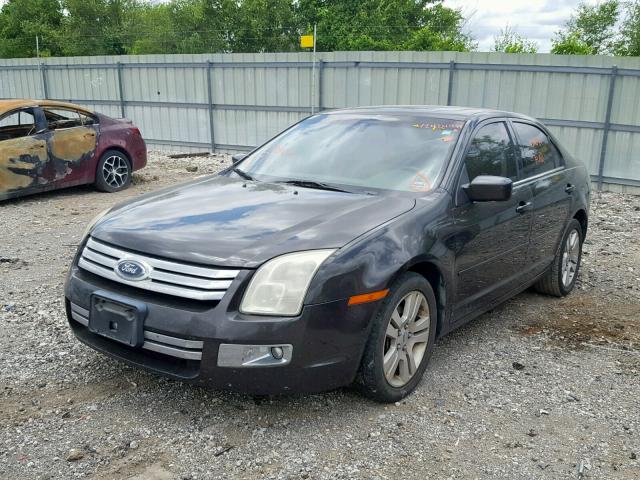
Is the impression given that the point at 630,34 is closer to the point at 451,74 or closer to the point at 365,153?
the point at 451,74

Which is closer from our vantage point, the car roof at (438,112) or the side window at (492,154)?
the side window at (492,154)

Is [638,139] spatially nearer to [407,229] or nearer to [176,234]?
[407,229]

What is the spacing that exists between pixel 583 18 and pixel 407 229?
1898 inches

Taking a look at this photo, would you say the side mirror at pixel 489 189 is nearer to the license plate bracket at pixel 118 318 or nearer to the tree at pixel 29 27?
the license plate bracket at pixel 118 318

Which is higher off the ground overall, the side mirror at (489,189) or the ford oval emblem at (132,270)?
the side mirror at (489,189)

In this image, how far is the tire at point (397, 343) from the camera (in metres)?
3.19

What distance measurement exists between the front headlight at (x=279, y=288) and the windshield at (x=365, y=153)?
1.10 m

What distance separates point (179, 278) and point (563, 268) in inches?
143

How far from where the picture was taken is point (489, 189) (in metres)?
3.72

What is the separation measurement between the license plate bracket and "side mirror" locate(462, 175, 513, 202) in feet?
6.67

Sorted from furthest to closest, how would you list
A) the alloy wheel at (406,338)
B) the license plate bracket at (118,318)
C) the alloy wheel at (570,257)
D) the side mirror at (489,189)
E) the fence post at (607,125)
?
1. the fence post at (607,125)
2. the alloy wheel at (570,257)
3. the side mirror at (489,189)
4. the alloy wheel at (406,338)
5. the license plate bracket at (118,318)

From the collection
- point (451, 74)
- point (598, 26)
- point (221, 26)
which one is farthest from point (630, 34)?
point (451, 74)

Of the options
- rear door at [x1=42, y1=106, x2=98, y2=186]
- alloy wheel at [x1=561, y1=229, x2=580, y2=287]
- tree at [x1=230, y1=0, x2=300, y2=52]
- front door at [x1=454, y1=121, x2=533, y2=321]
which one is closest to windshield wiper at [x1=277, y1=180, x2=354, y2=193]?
front door at [x1=454, y1=121, x2=533, y2=321]

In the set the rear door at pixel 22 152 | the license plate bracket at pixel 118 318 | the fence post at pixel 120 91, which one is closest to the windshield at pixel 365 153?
the license plate bracket at pixel 118 318
